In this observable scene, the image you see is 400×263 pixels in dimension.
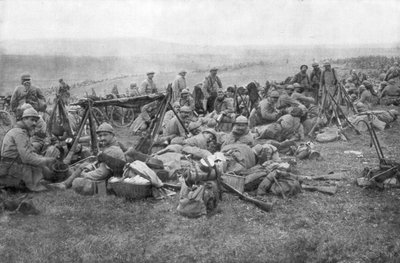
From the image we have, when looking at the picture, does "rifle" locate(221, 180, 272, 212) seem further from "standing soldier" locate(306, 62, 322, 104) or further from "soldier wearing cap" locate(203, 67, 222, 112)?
"standing soldier" locate(306, 62, 322, 104)

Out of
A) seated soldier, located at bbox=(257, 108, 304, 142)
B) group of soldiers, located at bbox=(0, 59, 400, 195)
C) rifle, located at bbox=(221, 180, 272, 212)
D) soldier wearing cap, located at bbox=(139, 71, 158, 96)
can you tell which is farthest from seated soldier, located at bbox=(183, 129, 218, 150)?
soldier wearing cap, located at bbox=(139, 71, 158, 96)

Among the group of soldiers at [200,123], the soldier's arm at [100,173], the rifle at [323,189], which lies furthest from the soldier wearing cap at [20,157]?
the rifle at [323,189]

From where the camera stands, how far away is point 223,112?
12.2 m

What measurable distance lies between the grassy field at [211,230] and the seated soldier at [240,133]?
2.01 m

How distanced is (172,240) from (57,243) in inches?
60.9

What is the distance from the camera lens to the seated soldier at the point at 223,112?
1216cm

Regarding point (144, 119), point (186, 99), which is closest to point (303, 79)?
point (186, 99)

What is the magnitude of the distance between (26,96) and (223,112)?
5.62 meters

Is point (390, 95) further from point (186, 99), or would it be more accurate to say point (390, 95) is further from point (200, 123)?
point (200, 123)

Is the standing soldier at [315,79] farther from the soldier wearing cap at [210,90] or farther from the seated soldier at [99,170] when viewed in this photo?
the seated soldier at [99,170]

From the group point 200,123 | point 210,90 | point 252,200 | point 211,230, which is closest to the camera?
point 211,230

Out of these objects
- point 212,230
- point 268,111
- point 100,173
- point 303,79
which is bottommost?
point 212,230

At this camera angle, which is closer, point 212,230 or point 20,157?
point 212,230

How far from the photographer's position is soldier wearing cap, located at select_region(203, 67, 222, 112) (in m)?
15.1
